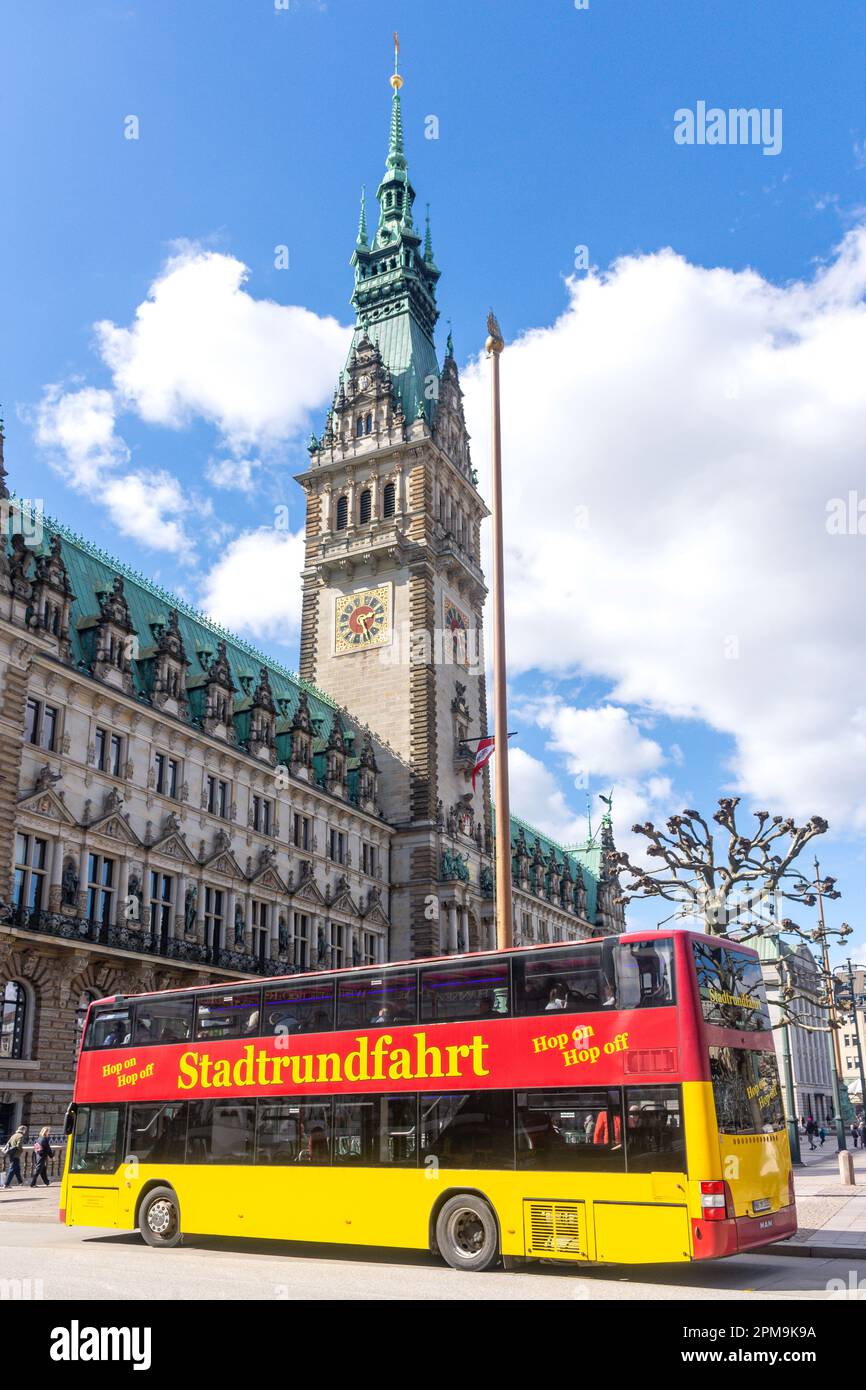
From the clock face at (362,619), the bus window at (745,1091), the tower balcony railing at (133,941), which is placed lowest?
the bus window at (745,1091)

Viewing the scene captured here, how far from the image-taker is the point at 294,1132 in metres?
19.0

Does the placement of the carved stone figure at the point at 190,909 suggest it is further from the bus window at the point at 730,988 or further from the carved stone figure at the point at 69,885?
the bus window at the point at 730,988

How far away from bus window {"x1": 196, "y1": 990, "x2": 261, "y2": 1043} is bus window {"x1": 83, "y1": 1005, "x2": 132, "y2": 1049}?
205 centimetres

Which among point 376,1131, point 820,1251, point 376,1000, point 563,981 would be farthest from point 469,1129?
point 820,1251

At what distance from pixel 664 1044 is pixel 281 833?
41033 mm

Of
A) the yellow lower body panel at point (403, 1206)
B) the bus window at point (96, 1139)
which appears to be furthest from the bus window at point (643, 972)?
the bus window at point (96, 1139)

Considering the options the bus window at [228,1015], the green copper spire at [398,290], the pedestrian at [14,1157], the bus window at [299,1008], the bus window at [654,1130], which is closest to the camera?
the bus window at [654,1130]

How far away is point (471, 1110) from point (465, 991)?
1737 mm

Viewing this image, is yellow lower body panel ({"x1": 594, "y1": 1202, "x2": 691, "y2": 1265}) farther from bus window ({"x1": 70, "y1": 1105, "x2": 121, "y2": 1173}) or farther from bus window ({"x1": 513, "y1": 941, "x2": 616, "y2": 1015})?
bus window ({"x1": 70, "y1": 1105, "x2": 121, "y2": 1173})

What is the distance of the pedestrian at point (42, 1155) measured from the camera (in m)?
33.2

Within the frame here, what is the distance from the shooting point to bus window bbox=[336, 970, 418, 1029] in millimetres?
18266

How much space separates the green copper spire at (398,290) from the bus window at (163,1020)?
57139mm

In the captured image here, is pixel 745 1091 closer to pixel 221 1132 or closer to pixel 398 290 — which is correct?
pixel 221 1132

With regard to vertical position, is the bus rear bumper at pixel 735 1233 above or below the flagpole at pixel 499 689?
below
